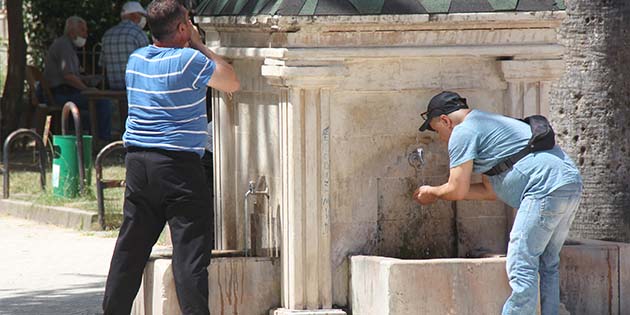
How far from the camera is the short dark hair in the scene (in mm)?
6879

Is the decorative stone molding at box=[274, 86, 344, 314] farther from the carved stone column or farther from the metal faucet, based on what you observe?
the metal faucet

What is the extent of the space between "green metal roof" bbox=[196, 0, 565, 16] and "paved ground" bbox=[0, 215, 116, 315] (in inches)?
92.6

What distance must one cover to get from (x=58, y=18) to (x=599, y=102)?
15721 mm

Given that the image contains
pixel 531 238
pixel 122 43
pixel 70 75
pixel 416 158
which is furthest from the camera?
pixel 70 75

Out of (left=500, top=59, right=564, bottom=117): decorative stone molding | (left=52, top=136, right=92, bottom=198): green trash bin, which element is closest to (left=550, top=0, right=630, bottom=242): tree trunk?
(left=500, top=59, right=564, bottom=117): decorative stone molding

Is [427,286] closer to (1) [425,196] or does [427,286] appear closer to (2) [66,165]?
(1) [425,196]

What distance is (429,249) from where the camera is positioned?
292 inches

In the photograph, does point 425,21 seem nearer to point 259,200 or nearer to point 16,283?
point 259,200

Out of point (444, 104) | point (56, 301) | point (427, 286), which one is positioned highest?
point (444, 104)

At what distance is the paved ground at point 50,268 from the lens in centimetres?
867

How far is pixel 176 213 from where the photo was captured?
22.5 ft

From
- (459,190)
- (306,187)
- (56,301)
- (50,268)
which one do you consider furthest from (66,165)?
(459,190)

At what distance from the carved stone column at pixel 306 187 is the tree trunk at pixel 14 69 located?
12.4 m

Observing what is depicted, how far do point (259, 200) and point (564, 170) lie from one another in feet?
5.62
